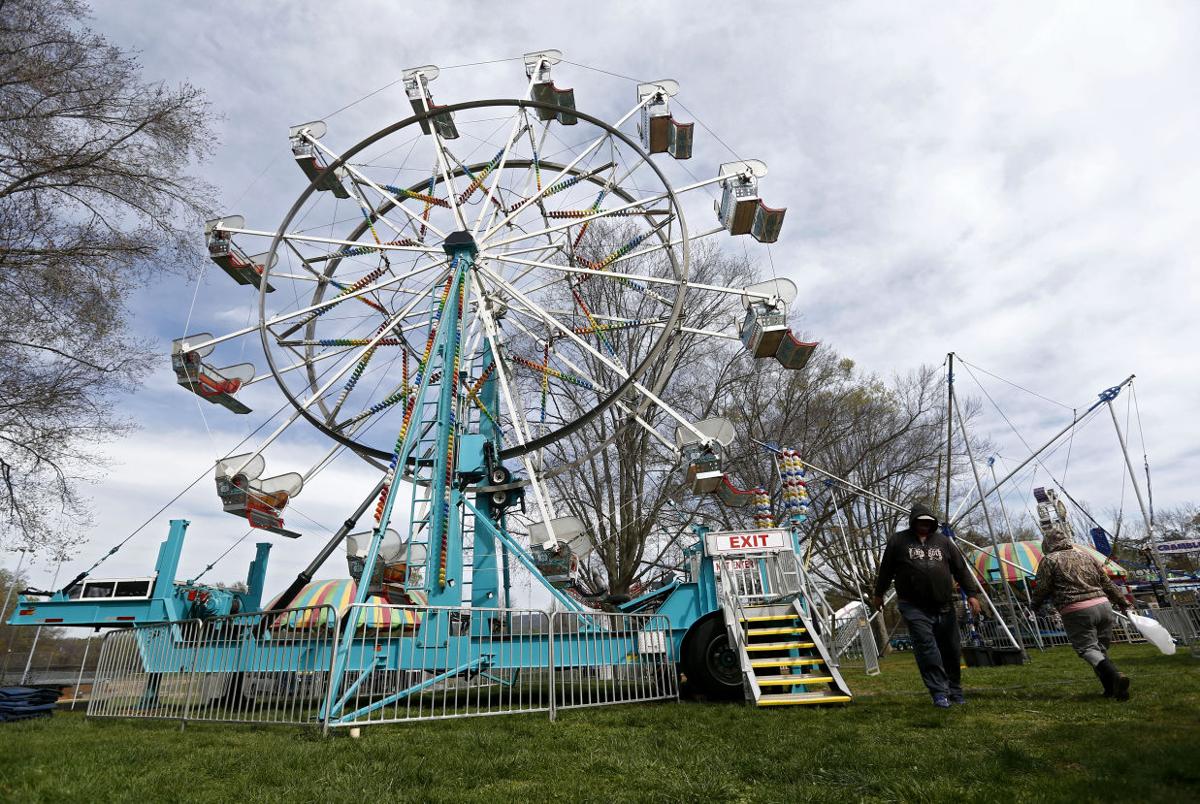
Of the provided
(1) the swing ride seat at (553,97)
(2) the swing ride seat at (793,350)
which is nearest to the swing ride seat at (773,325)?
(2) the swing ride seat at (793,350)

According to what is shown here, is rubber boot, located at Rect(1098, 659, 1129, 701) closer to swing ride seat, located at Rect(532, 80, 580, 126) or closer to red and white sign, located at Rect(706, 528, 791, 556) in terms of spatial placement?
red and white sign, located at Rect(706, 528, 791, 556)

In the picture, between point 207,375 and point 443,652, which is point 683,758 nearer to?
point 443,652

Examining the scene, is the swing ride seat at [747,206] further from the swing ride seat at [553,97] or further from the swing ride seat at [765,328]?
the swing ride seat at [553,97]

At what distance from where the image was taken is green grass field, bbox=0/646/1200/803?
126 inches

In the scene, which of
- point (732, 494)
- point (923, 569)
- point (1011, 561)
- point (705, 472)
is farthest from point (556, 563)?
point (1011, 561)

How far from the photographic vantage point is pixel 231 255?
13.4 metres

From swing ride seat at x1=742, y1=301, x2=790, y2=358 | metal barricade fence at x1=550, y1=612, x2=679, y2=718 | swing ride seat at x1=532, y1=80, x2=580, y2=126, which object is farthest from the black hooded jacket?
swing ride seat at x1=532, y1=80, x2=580, y2=126

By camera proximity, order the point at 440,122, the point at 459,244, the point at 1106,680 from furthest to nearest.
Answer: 1. the point at 440,122
2. the point at 459,244
3. the point at 1106,680

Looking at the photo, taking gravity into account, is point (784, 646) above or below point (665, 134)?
below

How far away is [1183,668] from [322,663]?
9.51m

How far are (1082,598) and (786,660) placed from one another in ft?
9.46

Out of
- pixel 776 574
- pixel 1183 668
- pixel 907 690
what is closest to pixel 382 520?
pixel 776 574

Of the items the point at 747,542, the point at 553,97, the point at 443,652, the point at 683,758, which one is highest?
the point at 553,97

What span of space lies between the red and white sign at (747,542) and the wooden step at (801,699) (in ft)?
7.19
